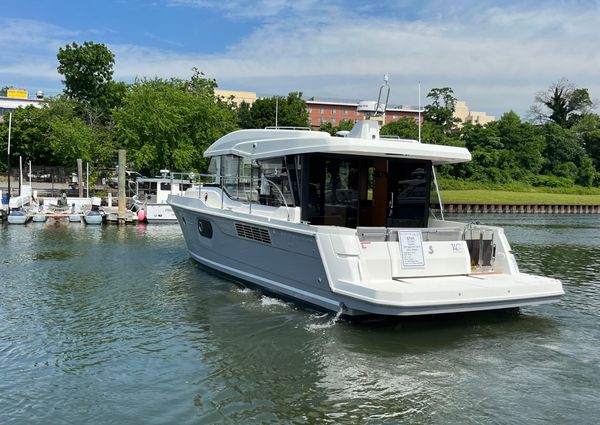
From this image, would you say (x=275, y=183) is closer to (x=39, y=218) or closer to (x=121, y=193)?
(x=121, y=193)

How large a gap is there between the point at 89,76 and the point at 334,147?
190ft

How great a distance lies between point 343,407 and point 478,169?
6229cm

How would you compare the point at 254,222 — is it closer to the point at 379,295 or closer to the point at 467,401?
the point at 379,295

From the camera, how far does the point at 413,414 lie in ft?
20.8

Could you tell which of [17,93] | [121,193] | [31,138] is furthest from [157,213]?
[17,93]

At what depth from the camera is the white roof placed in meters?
10.0

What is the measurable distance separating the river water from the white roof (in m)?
3.08

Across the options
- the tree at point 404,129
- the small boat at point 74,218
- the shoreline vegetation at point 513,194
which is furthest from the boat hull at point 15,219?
the tree at point 404,129

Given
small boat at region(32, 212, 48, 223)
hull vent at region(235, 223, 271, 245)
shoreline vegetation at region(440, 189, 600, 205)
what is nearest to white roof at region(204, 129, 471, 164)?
hull vent at region(235, 223, 271, 245)

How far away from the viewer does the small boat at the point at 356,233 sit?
9.25 m

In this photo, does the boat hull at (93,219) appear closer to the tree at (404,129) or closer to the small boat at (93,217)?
the small boat at (93,217)

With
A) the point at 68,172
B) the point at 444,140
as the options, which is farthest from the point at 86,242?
the point at 444,140

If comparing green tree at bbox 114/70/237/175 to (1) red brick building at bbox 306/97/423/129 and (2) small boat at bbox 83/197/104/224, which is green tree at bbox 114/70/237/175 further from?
(1) red brick building at bbox 306/97/423/129

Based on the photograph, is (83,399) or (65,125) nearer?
(83,399)
